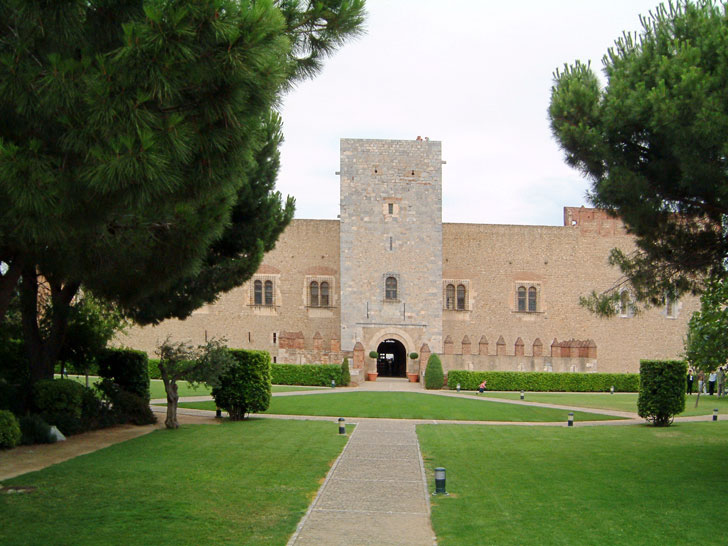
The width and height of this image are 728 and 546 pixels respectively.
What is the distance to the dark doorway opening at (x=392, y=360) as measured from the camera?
37.9 meters

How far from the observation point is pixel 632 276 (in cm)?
1175

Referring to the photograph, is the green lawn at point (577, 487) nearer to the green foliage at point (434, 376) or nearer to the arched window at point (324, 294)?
the green foliage at point (434, 376)

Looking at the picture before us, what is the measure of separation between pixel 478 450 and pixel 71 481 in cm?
647

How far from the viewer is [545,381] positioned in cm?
3164

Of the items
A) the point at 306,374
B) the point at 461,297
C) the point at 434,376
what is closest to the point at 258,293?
the point at 306,374

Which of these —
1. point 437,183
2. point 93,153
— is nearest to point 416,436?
point 93,153

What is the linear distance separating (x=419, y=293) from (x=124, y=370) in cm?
1972

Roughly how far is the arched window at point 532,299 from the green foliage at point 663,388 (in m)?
20.8

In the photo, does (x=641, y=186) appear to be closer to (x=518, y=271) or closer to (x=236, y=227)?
(x=236, y=227)

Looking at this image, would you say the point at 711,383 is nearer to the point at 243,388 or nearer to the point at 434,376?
the point at 434,376

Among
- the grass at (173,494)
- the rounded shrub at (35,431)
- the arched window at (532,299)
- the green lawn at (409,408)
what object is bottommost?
the green lawn at (409,408)

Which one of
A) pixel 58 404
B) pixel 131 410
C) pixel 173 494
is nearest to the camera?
pixel 173 494

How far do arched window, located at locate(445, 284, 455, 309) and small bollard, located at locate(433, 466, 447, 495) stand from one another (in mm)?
28713

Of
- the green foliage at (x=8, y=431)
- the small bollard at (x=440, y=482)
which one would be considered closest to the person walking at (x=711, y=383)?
the small bollard at (x=440, y=482)
